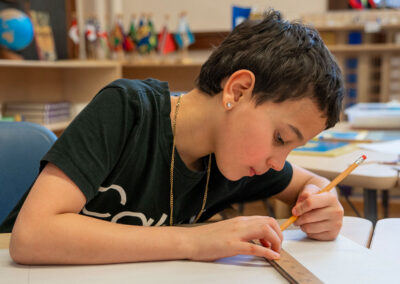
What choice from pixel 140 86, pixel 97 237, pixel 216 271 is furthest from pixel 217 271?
pixel 140 86

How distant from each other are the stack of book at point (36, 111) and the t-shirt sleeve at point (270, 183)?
6.52 ft

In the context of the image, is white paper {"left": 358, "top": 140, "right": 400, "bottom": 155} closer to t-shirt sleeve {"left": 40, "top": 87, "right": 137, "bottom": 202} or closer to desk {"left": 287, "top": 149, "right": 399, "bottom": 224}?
desk {"left": 287, "top": 149, "right": 399, "bottom": 224}

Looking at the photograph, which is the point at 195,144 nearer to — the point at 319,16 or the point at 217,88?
the point at 217,88

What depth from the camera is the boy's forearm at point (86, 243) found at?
644 millimetres

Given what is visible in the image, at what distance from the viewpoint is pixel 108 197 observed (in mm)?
863

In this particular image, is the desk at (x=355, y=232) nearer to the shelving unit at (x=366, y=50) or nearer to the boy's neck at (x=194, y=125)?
the boy's neck at (x=194, y=125)

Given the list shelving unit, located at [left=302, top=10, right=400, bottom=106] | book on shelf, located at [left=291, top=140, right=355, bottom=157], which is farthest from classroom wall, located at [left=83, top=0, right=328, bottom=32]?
book on shelf, located at [left=291, top=140, right=355, bottom=157]

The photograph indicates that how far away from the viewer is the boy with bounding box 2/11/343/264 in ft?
2.17

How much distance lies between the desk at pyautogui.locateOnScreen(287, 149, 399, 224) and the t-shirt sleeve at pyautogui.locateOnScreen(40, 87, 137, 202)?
62 cm

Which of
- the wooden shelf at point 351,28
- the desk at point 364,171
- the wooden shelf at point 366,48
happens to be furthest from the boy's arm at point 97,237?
the wooden shelf at point 351,28

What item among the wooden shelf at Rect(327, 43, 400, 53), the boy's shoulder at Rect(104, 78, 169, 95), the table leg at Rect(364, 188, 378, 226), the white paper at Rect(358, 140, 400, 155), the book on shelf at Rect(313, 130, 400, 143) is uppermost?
the boy's shoulder at Rect(104, 78, 169, 95)

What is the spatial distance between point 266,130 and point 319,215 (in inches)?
7.3

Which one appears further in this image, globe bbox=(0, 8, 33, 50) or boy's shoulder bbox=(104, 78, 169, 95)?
globe bbox=(0, 8, 33, 50)

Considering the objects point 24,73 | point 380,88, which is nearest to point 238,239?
point 24,73
